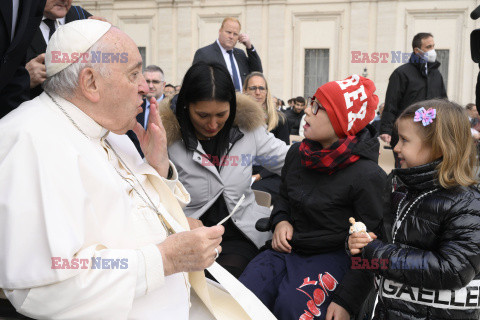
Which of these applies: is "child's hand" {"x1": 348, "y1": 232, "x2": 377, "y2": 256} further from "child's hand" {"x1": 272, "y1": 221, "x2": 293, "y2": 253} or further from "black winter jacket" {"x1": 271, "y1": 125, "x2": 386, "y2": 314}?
"child's hand" {"x1": 272, "y1": 221, "x2": 293, "y2": 253}

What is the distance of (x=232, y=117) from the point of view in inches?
127

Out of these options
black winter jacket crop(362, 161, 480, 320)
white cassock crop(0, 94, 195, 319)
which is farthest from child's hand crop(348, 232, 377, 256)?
white cassock crop(0, 94, 195, 319)

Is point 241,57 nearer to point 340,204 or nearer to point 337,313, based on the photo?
point 340,204

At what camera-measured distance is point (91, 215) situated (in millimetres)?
1821

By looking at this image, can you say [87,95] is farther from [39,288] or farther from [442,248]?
[442,248]

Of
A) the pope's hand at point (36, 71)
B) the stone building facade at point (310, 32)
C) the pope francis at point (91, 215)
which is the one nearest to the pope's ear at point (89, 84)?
the pope francis at point (91, 215)

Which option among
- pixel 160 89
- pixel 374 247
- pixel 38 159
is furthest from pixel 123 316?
pixel 160 89

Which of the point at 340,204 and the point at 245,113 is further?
the point at 245,113

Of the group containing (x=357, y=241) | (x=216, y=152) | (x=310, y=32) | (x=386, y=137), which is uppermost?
(x=310, y=32)

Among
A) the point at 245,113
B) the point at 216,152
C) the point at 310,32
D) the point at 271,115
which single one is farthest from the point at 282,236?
the point at 310,32

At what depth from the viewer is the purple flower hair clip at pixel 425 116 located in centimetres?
230

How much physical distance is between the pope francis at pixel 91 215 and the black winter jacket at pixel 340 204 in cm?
56

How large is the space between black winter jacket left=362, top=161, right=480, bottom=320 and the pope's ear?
134cm

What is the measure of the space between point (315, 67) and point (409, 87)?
16554mm
